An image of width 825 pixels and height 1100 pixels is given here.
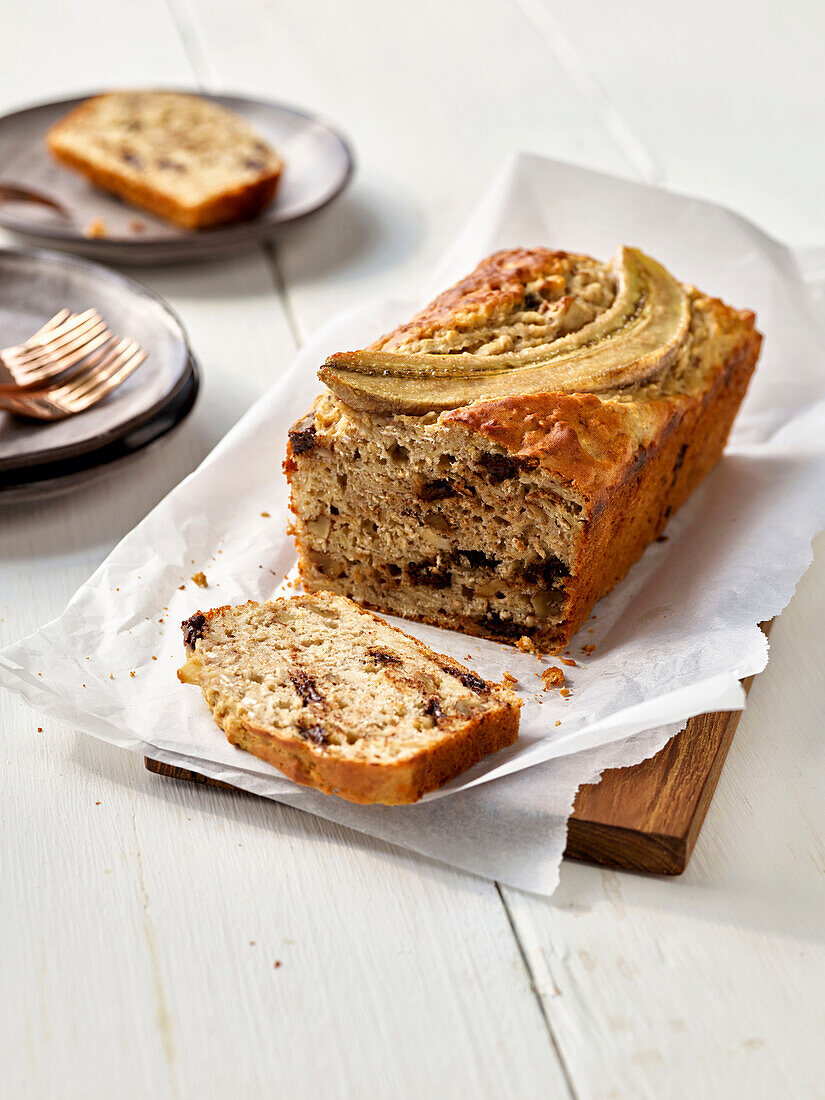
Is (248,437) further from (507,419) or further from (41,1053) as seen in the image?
(41,1053)

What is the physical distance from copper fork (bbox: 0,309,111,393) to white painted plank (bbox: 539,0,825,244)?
3.29 m

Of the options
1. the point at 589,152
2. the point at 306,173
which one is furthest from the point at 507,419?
the point at 589,152

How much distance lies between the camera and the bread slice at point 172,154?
5332 millimetres

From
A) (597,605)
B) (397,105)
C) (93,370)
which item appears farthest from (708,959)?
(397,105)

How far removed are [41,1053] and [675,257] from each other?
12.9 ft

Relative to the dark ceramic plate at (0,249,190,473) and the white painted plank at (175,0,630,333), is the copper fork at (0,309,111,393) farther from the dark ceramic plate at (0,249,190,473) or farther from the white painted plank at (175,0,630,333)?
the white painted plank at (175,0,630,333)

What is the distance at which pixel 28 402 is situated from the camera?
13.4 feet

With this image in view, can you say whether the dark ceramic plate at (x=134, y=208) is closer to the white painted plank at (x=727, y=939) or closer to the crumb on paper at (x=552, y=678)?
the crumb on paper at (x=552, y=678)

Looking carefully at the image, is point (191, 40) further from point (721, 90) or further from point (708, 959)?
point (708, 959)

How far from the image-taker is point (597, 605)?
3666mm

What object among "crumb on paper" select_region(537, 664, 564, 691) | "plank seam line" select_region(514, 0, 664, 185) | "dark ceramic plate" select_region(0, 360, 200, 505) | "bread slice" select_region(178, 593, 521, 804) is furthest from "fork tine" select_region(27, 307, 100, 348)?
"plank seam line" select_region(514, 0, 664, 185)

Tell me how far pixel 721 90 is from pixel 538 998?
6046mm

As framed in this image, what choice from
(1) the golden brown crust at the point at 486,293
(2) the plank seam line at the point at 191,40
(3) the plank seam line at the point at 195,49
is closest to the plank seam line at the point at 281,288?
(3) the plank seam line at the point at 195,49

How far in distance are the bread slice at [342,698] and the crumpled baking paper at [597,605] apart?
2.7 inches
